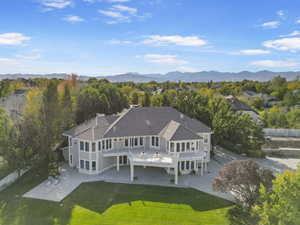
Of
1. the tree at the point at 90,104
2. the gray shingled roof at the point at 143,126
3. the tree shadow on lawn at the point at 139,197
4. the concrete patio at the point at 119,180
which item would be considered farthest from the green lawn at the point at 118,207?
the tree at the point at 90,104

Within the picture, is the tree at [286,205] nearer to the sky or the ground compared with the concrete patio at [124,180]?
nearer to the sky

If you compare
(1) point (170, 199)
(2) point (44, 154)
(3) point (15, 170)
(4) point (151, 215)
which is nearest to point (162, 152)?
(1) point (170, 199)

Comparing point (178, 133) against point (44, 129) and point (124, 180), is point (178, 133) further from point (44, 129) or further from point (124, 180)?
point (44, 129)

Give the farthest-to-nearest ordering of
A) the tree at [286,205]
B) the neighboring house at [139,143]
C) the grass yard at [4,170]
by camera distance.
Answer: the neighboring house at [139,143] → the grass yard at [4,170] → the tree at [286,205]

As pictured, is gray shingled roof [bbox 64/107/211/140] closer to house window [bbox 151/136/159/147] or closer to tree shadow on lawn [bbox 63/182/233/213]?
house window [bbox 151/136/159/147]

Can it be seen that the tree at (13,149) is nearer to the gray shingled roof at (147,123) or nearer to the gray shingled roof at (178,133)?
the gray shingled roof at (147,123)

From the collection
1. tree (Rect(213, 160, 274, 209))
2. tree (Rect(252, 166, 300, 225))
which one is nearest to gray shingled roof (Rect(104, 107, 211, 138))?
tree (Rect(213, 160, 274, 209))

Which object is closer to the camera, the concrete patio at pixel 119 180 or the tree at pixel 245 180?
the tree at pixel 245 180
